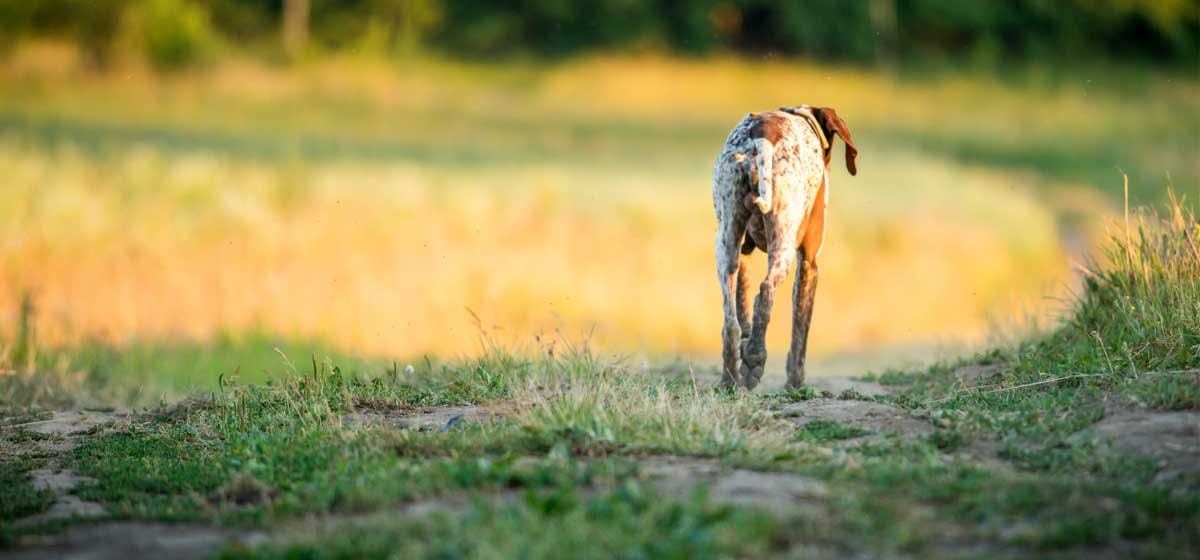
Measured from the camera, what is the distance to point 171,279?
1811 cm

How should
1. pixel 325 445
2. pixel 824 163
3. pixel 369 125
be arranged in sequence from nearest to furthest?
pixel 325 445
pixel 824 163
pixel 369 125

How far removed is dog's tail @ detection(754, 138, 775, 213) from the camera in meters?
8.98

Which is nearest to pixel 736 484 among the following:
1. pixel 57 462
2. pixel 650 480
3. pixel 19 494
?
pixel 650 480

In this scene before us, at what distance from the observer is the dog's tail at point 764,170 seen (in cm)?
898

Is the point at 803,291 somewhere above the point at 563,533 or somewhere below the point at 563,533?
above

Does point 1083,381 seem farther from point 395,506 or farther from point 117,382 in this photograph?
point 117,382

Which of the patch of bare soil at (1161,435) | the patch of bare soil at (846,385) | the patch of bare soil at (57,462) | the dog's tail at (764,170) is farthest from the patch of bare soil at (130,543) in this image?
the patch of bare soil at (846,385)

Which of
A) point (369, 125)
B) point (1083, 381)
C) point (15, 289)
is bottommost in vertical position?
point (1083, 381)

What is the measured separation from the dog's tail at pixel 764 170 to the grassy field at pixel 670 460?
4.70 ft

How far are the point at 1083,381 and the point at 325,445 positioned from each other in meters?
5.24

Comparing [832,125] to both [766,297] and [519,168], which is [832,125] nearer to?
[766,297]

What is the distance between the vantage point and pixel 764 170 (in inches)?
358

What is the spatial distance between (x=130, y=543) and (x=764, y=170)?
518 cm

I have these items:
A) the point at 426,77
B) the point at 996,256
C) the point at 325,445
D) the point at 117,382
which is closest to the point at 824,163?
the point at 325,445
